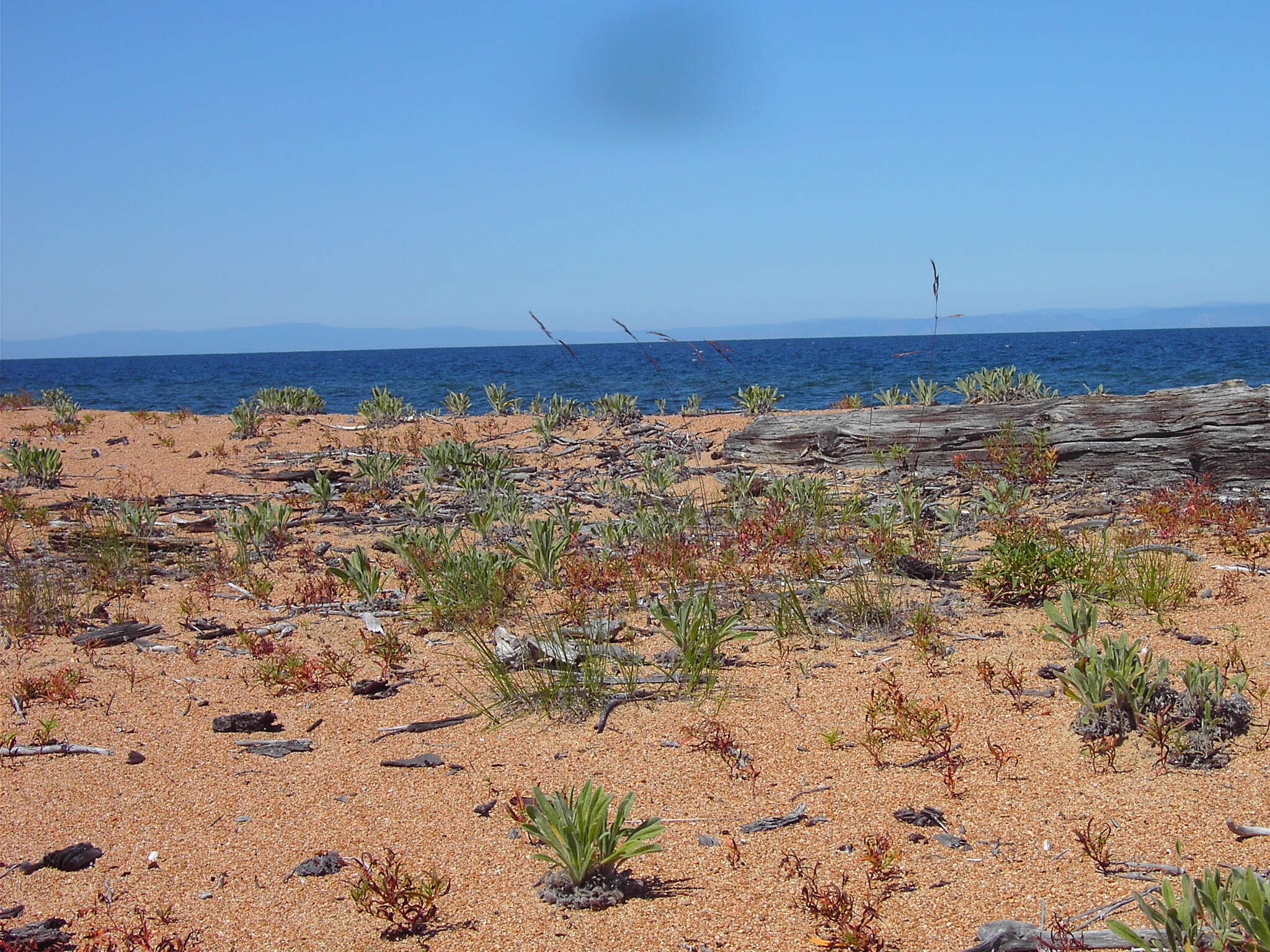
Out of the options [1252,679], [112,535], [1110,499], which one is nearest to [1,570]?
[112,535]

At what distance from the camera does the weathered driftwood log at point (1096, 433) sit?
737 centimetres

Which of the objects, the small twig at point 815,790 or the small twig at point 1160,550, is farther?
the small twig at point 1160,550

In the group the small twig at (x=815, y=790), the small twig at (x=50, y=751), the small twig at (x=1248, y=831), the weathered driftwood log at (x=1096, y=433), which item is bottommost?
the small twig at (x=50, y=751)

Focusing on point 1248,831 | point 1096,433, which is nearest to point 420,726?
point 1248,831

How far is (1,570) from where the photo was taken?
6566 millimetres

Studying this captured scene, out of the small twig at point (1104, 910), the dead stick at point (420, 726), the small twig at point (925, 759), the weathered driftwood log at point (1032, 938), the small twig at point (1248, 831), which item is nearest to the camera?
the weathered driftwood log at point (1032, 938)

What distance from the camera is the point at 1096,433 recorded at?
26.0ft

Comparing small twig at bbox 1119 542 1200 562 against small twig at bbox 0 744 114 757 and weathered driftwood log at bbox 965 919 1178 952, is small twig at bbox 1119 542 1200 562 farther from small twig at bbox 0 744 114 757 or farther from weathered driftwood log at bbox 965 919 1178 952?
small twig at bbox 0 744 114 757

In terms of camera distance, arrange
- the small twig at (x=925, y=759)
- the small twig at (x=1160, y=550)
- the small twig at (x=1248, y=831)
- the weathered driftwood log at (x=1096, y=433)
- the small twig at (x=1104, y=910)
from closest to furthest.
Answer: the small twig at (x=1104, y=910)
the small twig at (x=1248, y=831)
the small twig at (x=925, y=759)
the small twig at (x=1160, y=550)
the weathered driftwood log at (x=1096, y=433)

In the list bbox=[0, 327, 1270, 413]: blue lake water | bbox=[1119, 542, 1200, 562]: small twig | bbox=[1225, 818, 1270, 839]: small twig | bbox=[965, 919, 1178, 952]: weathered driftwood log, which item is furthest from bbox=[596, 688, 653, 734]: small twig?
bbox=[0, 327, 1270, 413]: blue lake water

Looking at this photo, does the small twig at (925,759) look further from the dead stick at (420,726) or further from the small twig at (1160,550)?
the small twig at (1160,550)

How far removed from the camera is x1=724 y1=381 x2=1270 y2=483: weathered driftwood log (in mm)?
7367

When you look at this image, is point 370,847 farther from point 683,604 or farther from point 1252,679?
point 1252,679

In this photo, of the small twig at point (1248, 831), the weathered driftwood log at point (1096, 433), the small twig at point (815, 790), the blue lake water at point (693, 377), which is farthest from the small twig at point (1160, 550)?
the blue lake water at point (693, 377)
